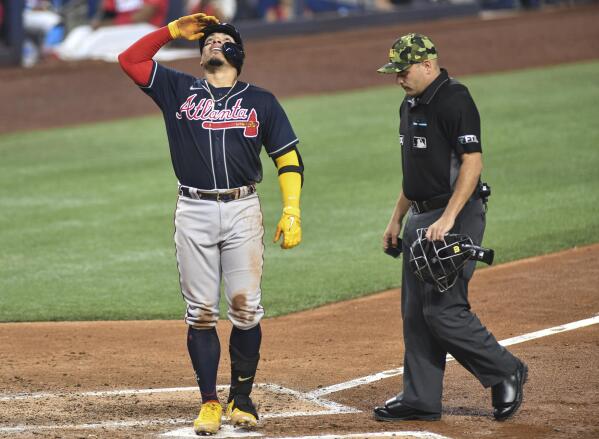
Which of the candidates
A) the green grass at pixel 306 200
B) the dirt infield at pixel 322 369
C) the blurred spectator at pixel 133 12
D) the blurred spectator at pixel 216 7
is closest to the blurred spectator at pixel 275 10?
the blurred spectator at pixel 216 7

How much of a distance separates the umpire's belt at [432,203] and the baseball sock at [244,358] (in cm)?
100

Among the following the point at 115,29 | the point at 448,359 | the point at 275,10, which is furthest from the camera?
the point at 275,10

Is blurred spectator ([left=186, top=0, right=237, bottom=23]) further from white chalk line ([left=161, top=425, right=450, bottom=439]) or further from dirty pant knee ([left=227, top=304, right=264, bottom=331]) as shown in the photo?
white chalk line ([left=161, top=425, right=450, bottom=439])

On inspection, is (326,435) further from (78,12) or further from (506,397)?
(78,12)

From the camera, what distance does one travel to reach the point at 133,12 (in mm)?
22375

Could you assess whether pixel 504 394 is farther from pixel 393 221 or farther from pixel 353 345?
pixel 353 345

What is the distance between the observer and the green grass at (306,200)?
30.6 feet

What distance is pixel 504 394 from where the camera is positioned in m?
5.58

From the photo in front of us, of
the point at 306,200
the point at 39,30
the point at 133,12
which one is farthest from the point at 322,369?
the point at 39,30

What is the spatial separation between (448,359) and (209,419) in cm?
193

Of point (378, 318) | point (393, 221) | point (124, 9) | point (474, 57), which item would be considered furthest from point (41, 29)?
point (393, 221)

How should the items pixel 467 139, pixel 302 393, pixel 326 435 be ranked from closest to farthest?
pixel 326 435 → pixel 467 139 → pixel 302 393

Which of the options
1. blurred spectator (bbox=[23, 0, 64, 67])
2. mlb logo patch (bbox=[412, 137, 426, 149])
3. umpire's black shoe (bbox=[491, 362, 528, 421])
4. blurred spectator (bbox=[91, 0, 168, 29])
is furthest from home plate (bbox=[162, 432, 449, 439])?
blurred spectator (bbox=[91, 0, 168, 29])

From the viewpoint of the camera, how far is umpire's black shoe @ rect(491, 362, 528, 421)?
5574 mm
